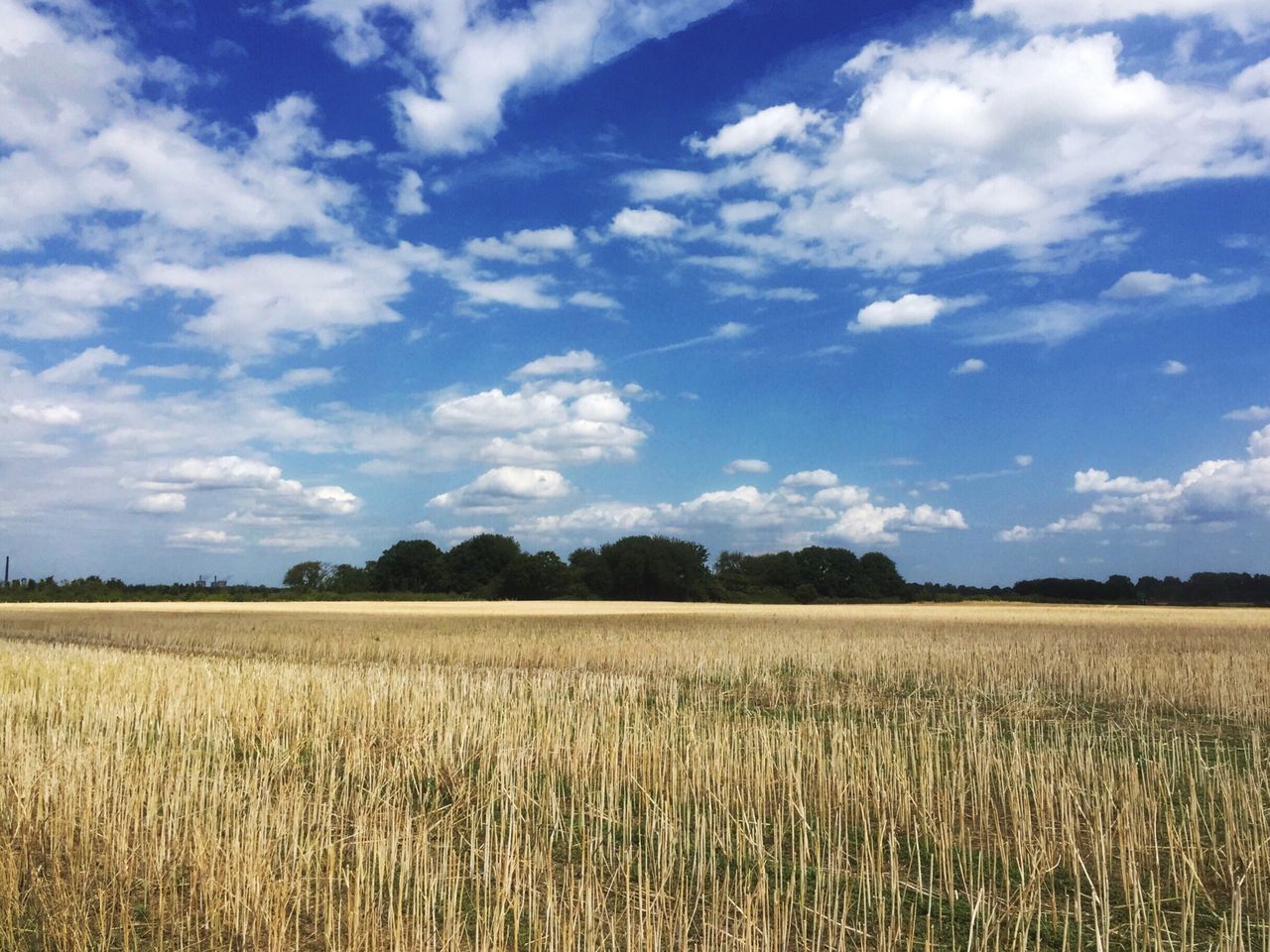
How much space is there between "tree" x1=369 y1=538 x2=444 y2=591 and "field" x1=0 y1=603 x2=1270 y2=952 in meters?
92.0

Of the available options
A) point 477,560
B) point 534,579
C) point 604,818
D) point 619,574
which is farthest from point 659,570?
point 604,818

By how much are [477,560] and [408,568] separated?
28.6ft

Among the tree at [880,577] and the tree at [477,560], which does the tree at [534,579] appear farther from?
the tree at [880,577]

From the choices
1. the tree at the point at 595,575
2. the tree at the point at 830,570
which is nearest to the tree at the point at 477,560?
the tree at the point at 595,575

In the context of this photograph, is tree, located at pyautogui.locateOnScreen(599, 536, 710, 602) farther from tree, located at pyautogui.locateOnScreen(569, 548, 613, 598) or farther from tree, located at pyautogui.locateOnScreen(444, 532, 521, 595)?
tree, located at pyautogui.locateOnScreen(444, 532, 521, 595)

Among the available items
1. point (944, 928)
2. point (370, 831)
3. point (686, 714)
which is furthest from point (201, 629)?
point (944, 928)

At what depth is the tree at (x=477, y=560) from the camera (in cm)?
10656

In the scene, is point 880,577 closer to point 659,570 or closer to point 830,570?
point 830,570

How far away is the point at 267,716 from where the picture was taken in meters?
11.5

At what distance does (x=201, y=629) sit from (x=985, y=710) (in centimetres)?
3012

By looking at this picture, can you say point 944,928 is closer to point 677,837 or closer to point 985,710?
point 677,837

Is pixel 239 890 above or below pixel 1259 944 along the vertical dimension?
above

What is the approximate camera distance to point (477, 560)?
109375 mm

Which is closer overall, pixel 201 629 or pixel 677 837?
pixel 677 837
